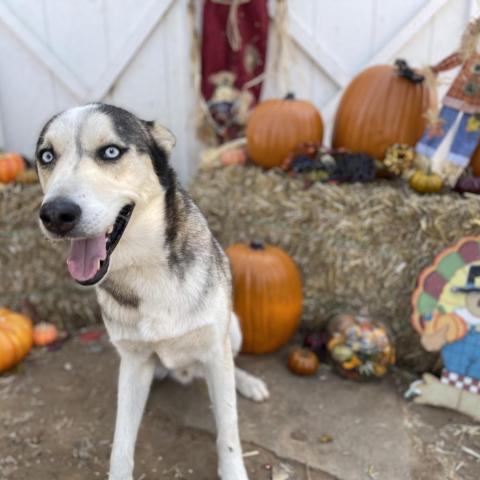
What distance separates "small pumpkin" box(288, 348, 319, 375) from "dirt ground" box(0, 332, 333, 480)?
0.68 m

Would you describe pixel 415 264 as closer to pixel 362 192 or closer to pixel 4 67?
pixel 362 192

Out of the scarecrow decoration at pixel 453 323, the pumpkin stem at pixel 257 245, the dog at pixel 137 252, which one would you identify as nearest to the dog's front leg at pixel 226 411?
the dog at pixel 137 252

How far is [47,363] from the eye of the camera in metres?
3.43

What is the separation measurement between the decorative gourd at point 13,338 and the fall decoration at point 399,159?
2.78 meters

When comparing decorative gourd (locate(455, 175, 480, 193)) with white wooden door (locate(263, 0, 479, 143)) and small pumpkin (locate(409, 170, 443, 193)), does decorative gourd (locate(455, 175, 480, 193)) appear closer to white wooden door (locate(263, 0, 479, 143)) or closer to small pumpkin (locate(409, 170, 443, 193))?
small pumpkin (locate(409, 170, 443, 193))

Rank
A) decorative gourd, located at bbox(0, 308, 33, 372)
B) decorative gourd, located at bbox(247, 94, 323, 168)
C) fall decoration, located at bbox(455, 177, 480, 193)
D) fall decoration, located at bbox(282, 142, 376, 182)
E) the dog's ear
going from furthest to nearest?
decorative gourd, located at bbox(247, 94, 323, 168) → fall decoration, located at bbox(282, 142, 376, 182) → decorative gourd, located at bbox(0, 308, 33, 372) → fall decoration, located at bbox(455, 177, 480, 193) → the dog's ear

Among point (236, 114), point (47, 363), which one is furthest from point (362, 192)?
point (47, 363)

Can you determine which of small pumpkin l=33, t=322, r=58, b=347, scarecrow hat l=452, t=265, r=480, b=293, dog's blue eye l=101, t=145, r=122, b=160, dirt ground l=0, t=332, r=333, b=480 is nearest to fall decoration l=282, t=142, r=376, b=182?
scarecrow hat l=452, t=265, r=480, b=293

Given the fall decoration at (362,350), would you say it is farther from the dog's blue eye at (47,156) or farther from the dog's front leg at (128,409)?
the dog's blue eye at (47,156)

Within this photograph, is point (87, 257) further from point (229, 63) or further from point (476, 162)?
point (229, 63)

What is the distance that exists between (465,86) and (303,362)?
202cm

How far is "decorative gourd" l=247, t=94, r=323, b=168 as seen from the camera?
369 cm

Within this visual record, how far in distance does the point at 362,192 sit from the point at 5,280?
8.97 ft

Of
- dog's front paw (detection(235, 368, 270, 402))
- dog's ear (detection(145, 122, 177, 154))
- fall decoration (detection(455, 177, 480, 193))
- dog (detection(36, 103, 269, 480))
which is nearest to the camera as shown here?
dog (detection(36, 103, 269, 480))
